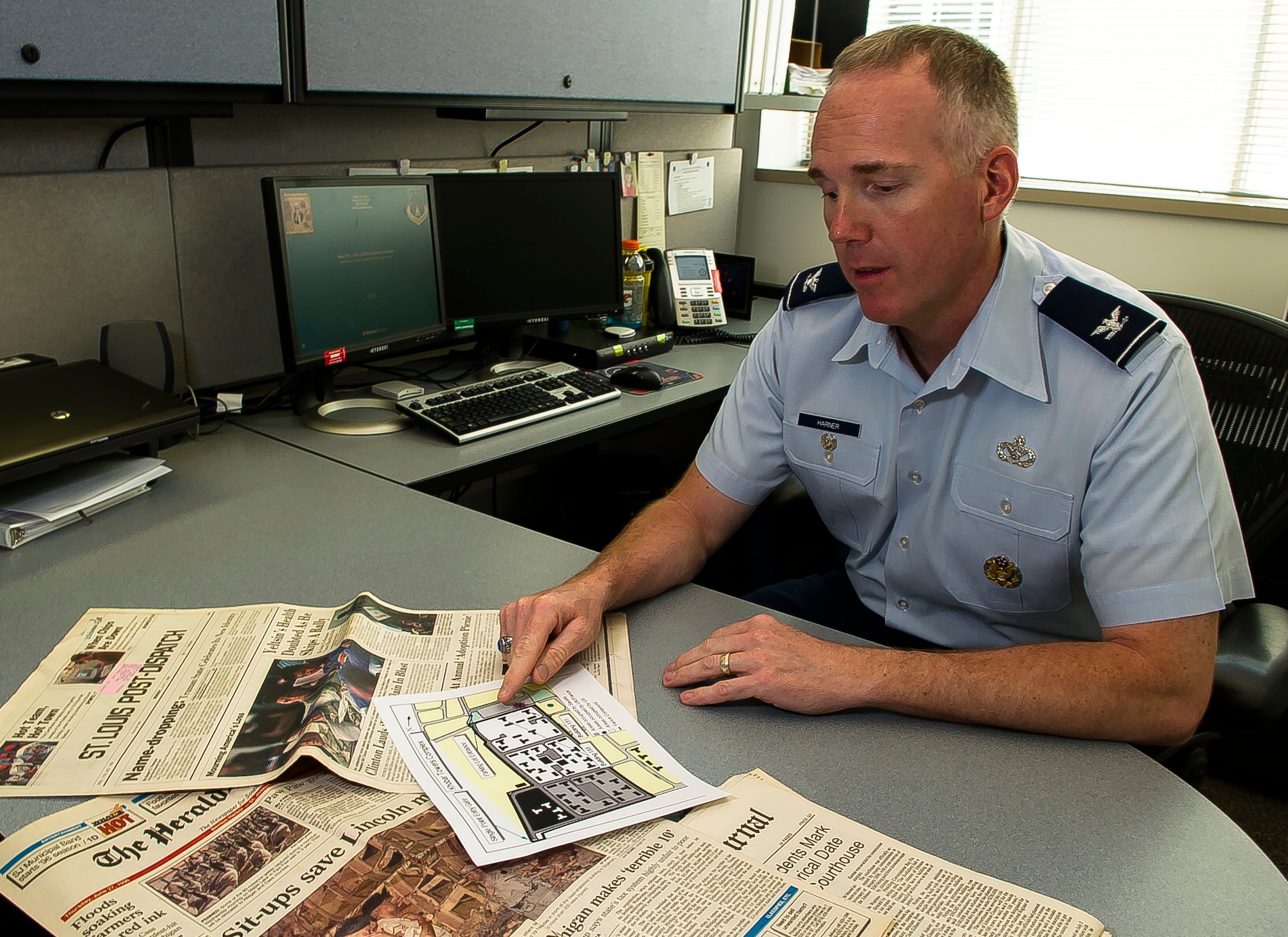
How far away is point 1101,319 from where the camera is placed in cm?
114

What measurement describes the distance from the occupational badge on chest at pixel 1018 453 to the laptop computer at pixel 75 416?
1.10 m

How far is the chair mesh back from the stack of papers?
1483mm

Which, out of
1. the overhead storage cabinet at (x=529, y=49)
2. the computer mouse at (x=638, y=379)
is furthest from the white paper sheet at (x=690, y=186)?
the computer mouse at (x=638, y=379)

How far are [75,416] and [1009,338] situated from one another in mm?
1202

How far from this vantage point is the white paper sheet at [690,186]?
106 inches

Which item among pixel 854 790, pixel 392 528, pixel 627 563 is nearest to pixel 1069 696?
pixel 854 790

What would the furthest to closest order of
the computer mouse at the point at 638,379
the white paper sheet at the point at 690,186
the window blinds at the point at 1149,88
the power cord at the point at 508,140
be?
the white paper sheet at the point at 690,186, the window blinds at the point at 1149,88, the power cord at the point at 508,140, the computer mouse at the point at 638,379

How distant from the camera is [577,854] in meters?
0.74

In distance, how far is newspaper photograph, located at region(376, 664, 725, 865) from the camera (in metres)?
0.76

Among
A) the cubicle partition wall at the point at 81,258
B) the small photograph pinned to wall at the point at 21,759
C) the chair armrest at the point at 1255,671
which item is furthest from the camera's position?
the cubicle partition wall at the point at 81,258

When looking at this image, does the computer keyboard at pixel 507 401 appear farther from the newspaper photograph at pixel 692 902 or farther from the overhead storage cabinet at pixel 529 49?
the newspaper photograph at pixel 692 902

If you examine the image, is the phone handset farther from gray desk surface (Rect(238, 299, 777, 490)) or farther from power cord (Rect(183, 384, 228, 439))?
power cord (Rect(183, 384, 228, 439))

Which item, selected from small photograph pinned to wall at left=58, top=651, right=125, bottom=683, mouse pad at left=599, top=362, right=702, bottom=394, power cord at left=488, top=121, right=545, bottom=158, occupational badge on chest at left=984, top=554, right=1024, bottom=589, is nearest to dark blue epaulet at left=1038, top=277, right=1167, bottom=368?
occupational badge on chest at left=984, top=554, right=1024, bottom=589

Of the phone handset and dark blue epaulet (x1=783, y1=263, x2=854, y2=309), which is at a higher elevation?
dark blue epaulet (x1=783, y1=263, x2=854, y2=309)
